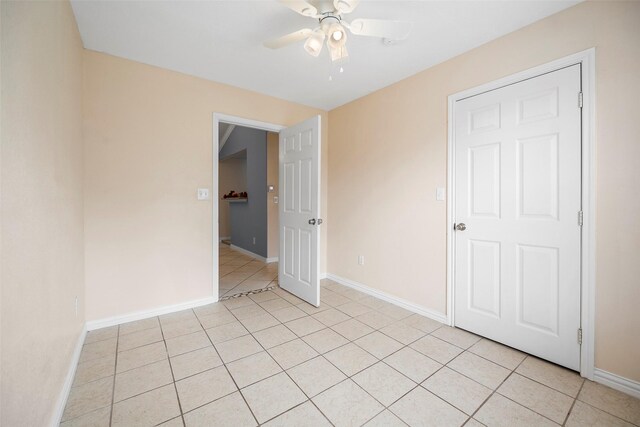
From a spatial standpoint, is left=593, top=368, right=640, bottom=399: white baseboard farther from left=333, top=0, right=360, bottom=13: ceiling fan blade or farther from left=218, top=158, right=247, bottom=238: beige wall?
left=218, top=158, right=247, bottom=238: beige wall

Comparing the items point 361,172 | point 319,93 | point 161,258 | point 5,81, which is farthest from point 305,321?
point 319,93

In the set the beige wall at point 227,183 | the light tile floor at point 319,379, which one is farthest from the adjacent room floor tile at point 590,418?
the beige wall at point 227,183

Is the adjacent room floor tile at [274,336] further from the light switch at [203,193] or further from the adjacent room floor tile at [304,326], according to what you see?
the light switch at [203,193]

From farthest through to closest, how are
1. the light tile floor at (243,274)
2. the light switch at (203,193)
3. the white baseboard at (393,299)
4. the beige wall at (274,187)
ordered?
the beige wall at (274,187)
the light tile floor at (243,274)
the light switch at (203,193)
the white baseboard at (393,299)

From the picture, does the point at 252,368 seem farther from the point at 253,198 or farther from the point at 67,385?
the point at 253,198

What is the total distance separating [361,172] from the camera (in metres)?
3.28

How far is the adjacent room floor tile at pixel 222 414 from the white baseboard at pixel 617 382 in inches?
83.6

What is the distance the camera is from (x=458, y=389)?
5.18 feet

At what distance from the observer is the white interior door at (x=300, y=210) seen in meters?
2.79

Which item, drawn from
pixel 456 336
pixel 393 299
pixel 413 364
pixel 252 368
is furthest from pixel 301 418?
pixel 393 299

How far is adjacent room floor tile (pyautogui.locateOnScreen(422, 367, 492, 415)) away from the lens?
1471 millimetres

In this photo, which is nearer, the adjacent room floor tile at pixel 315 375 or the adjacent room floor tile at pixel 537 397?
the adjacent room floor tile at pixel 537 397

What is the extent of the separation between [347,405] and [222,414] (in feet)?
2.23

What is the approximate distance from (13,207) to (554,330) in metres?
3.02
